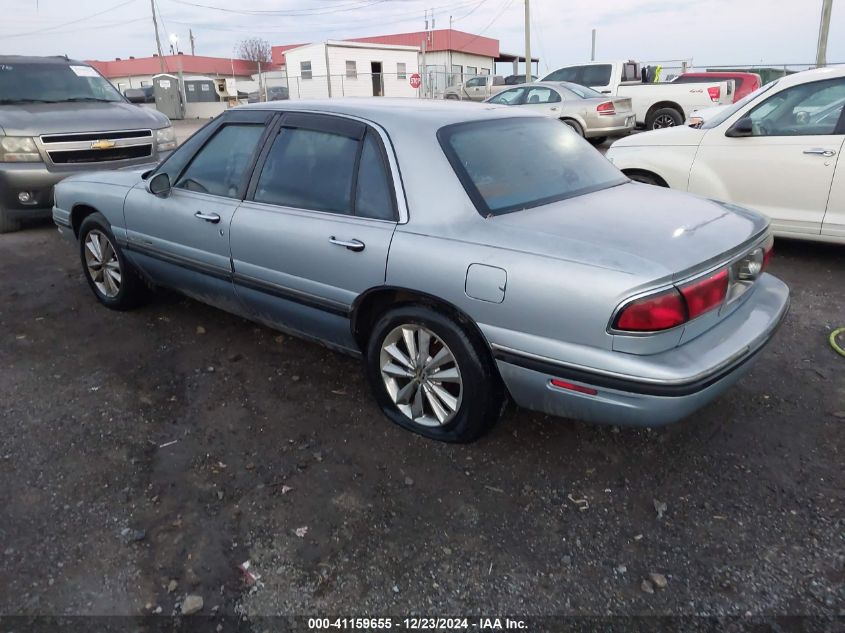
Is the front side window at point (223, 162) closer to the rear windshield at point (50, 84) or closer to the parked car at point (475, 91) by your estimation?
the rear windshield at point (50, 84)

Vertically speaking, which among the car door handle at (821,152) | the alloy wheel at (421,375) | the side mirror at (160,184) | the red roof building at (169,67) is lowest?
the alloy wheel at (421,375)

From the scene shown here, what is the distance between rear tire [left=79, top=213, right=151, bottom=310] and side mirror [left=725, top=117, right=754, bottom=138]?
5138 mm

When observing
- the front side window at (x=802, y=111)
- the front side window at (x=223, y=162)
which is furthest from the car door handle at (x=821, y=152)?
the front side window at (x=223, y=162)

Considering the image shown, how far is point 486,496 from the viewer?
2842mm

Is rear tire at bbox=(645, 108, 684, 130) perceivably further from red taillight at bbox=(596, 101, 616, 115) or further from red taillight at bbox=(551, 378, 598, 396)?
red taillight at bbox=(551, 378, 598, 396)

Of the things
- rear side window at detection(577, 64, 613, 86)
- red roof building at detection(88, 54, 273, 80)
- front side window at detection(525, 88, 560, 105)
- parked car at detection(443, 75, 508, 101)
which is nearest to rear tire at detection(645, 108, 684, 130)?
rear side window at detection(577, 64, 613, 86)

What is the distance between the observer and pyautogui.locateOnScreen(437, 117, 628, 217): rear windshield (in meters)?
3.06

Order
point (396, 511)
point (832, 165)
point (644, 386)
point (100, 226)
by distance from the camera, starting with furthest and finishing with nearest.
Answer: point (832, 165) → point (100, 226) → point (396, 511) → point (644, 386)

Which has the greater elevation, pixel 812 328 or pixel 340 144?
pixel 340 144

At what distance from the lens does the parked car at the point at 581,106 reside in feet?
43.3

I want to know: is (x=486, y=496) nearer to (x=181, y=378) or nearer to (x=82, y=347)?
(x=181, y=378)

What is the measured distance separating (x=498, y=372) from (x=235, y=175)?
205 centimetres

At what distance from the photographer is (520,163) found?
3.33m

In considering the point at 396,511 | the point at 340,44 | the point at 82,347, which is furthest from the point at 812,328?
the point at 340,44
